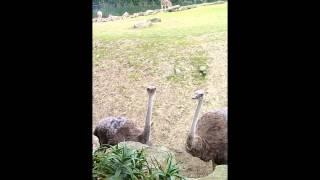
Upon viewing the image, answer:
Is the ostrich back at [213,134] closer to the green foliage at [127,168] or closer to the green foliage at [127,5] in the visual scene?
the green foliage at [127,168]

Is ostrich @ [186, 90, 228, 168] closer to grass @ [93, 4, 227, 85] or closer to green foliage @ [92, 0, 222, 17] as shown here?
grass @ [93, 4, 227, 85]

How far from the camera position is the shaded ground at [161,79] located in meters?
2.55

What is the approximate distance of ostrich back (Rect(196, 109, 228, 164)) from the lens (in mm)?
2410

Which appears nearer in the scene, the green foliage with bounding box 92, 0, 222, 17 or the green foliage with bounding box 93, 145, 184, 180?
the green foliage with bounding box 93, 145, 184, 180

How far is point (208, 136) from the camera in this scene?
8.26 feet

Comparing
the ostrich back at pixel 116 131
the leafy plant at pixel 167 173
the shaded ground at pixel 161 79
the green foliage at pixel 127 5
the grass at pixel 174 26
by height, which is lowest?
the leafy plant at pixel 167 173

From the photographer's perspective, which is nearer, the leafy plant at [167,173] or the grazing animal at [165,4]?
the leafy plant at [167,173]

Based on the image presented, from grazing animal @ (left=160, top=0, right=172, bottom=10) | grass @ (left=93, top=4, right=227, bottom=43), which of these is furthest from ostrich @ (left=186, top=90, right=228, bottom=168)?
grazing animal @ (left=160, top=0, right=172, bottom=10)

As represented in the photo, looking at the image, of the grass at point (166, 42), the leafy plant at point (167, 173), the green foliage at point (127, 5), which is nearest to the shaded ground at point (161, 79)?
the grass at point (166, 42)

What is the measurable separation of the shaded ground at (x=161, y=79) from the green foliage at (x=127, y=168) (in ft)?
1.53

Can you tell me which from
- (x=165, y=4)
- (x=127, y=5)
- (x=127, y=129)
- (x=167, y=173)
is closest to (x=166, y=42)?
(x=165, y=4)
